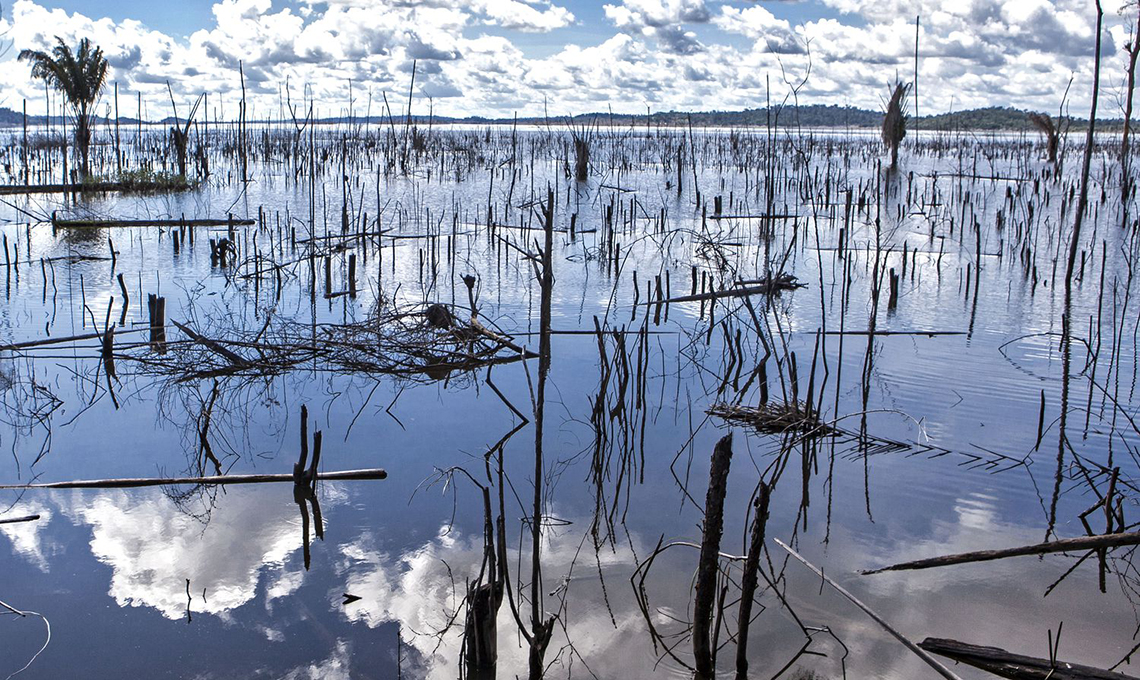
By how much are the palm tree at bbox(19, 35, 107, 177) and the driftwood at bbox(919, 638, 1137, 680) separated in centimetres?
2050

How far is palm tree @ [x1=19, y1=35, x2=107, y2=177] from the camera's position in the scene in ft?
64.7

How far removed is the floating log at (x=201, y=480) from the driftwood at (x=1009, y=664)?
Answer: 2613 mm

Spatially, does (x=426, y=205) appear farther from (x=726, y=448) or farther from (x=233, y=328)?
(x=726, y=448)

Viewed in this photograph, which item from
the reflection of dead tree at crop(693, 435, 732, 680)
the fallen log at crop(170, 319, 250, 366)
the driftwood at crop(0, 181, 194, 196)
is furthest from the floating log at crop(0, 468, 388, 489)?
the driftwood at crop(0, 181, 194, 196)

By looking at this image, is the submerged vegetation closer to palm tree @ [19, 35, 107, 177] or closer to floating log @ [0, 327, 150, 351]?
floating log @ [0, 327, 150, 351]

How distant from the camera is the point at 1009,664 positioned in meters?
2.76

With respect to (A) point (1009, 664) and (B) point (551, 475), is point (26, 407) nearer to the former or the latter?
(B) point (551, 475)

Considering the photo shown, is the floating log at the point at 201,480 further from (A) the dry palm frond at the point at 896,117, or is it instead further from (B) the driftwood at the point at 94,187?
(A) the dry palm frond at the point at 896,117

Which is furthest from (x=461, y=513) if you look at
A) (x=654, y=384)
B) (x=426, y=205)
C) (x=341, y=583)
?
(x=426, y=205)

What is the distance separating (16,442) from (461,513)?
8.63 ft

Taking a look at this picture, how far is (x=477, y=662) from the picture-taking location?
293 cm

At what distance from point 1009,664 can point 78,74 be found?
22007 mm

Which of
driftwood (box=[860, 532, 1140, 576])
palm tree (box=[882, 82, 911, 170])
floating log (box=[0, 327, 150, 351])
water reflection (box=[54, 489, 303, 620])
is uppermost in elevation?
palm tree (box=[882, 82, 911, 170])

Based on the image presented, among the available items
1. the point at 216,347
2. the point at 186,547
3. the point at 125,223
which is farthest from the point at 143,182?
the point at 186,547
